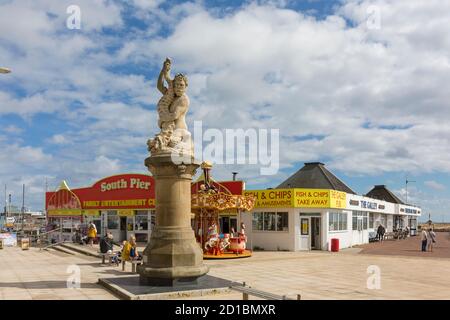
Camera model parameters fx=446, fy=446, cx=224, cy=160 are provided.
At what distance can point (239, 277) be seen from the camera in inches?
599

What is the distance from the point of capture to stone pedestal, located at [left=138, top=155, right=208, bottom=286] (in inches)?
471

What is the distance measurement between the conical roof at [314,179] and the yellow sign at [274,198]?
8.61 metres

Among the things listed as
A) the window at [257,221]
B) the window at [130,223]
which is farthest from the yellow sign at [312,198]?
the window at [130,223]

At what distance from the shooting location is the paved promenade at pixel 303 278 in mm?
11812

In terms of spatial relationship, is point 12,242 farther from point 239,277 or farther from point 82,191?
point 239,277

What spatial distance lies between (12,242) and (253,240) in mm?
22767

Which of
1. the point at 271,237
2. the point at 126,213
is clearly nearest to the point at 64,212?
the point at 126,213

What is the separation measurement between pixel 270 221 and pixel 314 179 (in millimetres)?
9569

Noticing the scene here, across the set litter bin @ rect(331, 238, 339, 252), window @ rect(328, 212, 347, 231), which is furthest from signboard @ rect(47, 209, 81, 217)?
litter bin @ rect(331, 238, 339, 252)

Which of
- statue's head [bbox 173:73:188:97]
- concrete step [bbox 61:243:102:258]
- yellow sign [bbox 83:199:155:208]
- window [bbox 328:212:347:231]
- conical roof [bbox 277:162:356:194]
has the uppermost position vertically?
statue's head [bbox 173:73:188:97]

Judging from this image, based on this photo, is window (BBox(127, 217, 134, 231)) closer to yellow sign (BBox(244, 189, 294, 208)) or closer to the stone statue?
yellow sign (BBox(244, 189, 294, 208))

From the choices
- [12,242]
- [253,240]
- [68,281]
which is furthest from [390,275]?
[12,242]

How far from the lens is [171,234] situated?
12203 millimetres

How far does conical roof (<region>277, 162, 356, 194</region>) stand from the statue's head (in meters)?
23.5
